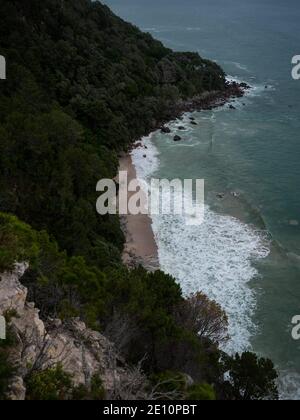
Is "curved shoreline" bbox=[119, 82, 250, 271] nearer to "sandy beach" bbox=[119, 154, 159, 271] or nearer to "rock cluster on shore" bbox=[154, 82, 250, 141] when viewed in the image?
"sandy beach" bbox=[119, 154, 159, 271]

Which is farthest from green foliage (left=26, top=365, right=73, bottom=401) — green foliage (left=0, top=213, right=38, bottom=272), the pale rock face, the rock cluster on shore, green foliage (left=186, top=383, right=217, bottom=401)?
the rock cluster on shore

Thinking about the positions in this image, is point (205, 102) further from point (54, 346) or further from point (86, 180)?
point (54, 346)

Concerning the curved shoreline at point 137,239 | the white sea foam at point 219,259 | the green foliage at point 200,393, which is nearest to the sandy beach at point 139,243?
the curved shoreline at point 137,239

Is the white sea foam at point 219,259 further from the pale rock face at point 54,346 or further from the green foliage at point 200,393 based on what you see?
the pale rock face at point 54,346

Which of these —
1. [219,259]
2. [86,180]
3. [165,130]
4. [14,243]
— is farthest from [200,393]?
[165,130]

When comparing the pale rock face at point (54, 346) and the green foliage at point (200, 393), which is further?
the green foliage at point (200, 393)
